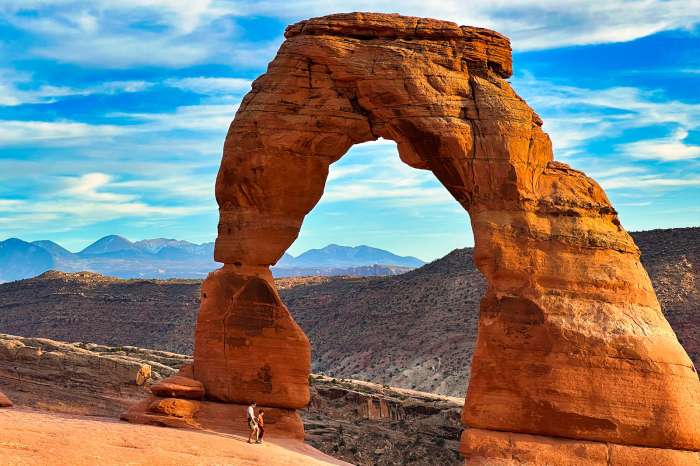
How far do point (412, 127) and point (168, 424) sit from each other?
354 inches

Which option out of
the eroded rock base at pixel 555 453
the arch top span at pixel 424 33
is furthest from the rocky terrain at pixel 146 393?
the arch top span at pixel 424 33

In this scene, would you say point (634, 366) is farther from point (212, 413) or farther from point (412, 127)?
point (212, 413)

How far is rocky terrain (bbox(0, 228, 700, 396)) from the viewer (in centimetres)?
6047

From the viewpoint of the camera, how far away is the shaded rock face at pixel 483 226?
21.6 m

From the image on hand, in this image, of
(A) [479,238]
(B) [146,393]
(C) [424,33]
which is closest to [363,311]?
(B) [146,393]

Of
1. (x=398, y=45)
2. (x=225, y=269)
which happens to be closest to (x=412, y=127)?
(x=398, y=45)

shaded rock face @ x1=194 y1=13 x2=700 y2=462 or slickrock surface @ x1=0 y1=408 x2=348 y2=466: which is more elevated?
shaded rock face @ x1=194 y1=13 x2=700 y2=462

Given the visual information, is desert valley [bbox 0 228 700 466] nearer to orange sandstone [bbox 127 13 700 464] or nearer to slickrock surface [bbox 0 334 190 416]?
slickrock surface [bbox 0 334 190 416]

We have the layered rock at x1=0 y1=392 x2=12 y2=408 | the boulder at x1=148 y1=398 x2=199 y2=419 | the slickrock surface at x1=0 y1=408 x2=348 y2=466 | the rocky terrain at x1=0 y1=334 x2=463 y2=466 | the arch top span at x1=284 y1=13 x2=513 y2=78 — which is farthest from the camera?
the rocky terrain at x1=0 y1=334 x2=463 y2=466

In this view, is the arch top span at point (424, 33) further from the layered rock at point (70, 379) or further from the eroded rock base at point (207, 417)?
the layered rock at point (70, 379)

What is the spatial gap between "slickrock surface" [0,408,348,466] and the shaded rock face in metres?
3.39

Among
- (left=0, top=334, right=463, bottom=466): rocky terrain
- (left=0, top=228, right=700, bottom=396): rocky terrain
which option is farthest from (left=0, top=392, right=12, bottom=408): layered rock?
(left=0, top=228, right=700, bottom=396): rocky terrain

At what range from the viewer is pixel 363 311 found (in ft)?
248

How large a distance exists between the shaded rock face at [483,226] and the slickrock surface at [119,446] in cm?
339
